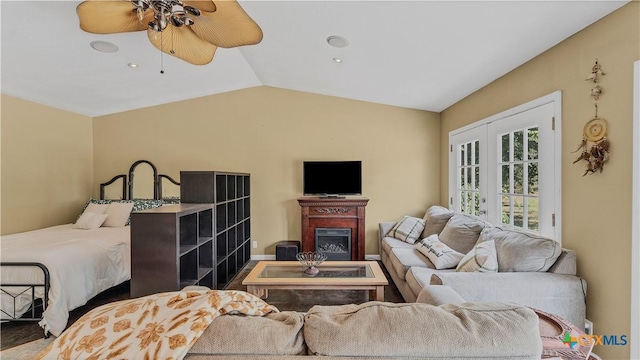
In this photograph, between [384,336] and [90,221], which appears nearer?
[384,336]

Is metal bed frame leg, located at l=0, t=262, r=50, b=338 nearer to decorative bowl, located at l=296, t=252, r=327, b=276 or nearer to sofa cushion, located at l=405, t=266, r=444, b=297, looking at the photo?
decorative bowl, located at l=296, t=252, r=327, b=276

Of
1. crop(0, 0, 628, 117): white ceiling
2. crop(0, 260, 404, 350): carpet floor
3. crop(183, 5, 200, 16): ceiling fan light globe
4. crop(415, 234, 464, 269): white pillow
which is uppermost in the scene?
crop(0, 0, 628, 117): white ceiling

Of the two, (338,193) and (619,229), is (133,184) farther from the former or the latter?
(619,229)

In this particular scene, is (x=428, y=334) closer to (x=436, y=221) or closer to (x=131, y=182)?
(x=436, y=221)

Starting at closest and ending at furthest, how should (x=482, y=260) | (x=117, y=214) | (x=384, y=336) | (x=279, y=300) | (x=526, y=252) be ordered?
(x=384, y=336) < (x=526, y=252) < (x=482, y=260) < (x=279, y=300) < (x=117, y=214)

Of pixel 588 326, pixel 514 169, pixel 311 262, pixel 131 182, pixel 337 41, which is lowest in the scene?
pixel 588 326

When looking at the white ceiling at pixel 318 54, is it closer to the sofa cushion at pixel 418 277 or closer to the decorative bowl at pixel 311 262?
the sofa cushion at pixel 418 277

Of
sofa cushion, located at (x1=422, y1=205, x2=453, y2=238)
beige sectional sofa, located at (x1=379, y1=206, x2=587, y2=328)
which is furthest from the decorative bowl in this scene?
sofa cushion, located at (x1=422, y1=205, x2=453, y2=238)

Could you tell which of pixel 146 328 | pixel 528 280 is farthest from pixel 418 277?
pixel 146 328

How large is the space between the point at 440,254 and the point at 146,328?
8.59 feet

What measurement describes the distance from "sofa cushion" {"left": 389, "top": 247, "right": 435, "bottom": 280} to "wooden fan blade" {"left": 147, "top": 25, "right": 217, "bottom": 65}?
2.70 m

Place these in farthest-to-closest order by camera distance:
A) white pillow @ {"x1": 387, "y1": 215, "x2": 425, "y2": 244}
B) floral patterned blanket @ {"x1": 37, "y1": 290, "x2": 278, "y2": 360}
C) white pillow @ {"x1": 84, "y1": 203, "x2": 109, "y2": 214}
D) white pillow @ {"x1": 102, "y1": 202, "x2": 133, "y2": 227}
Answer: white pillow @ {"x1": 84, "y1": 203, "x2": 109, "y2": 214} < white pillow @ {"x1": 102, "y1": 202, "x2": 133, "y2": 227} < white pillow @ {"x1": 387, "y1": 215, "x2": 425, "y2": 244} < floral patterned blanket @ {"x1": 37, "y1": 290, "x2": 278, "y2": 360}

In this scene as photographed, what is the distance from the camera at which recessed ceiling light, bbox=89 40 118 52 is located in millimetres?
2871

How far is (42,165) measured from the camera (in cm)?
405
